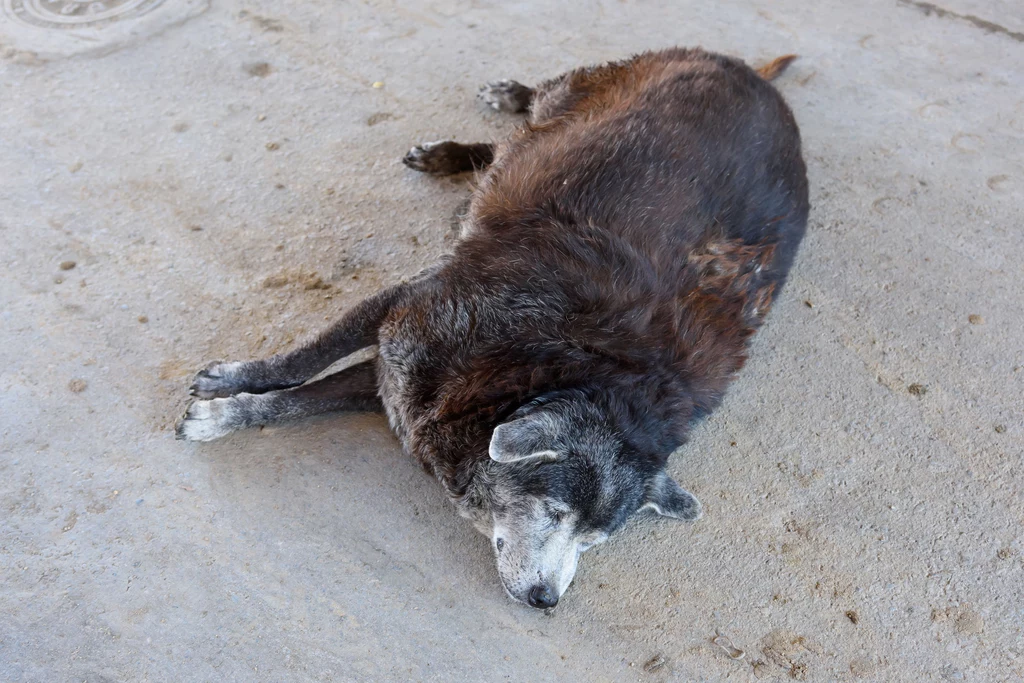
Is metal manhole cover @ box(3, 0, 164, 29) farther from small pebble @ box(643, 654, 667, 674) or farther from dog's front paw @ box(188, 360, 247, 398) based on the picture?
small pebble @ box(643, 654, 667, 674)

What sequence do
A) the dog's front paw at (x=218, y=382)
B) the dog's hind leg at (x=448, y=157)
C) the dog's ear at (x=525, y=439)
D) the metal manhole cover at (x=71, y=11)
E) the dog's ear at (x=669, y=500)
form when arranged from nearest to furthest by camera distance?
1. the dog's ear at (x=525, y=439)
2. the dog's ear at (x=669, y=500)
3. the dog's front paw at (x=218, y=382)
4. the dog's hind leg at (x=448, y=157)
5. the metal manhole cover at (x=71, y=11)

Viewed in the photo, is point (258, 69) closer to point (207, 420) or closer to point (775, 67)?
point (207, 420)

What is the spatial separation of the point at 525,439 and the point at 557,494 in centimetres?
26

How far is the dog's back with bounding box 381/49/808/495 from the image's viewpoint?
2.78 meters

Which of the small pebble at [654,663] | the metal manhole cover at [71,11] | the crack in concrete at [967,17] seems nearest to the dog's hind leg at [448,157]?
the metal manhole cover at [71,11]

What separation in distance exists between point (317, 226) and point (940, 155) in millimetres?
3319

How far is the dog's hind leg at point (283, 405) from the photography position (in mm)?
2881

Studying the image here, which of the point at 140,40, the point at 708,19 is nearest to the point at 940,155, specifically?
the point at 708,19

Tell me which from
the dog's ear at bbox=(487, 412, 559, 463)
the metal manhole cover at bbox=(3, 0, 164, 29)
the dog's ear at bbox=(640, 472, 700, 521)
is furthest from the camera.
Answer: the metal manhole cover at bbox=(3, 0, 164, 29)

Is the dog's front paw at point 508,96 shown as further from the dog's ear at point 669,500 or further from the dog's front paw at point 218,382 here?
the dog's ear at point 669,500

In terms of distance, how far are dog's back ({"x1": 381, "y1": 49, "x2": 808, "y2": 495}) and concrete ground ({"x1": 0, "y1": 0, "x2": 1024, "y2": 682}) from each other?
345mm

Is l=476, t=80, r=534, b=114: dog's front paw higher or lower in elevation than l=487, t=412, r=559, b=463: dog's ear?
higher

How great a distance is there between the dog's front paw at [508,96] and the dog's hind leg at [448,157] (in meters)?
0.40

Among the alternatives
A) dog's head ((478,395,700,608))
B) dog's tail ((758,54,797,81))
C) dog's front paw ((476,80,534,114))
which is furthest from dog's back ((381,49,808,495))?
dog's tail ((758,54,797,81))
